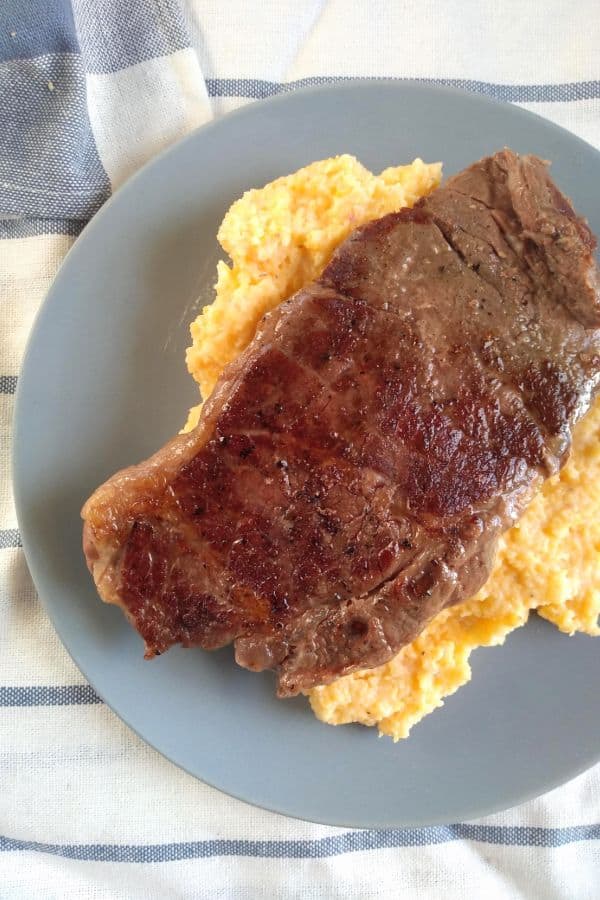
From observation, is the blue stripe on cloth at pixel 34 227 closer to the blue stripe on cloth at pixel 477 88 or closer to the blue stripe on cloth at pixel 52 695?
the blue stripe on cloth at pixel 477 88

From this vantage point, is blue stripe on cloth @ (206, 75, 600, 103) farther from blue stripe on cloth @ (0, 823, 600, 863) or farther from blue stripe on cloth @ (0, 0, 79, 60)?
blue stripe on cloth @ (0, 823, 600, 863)

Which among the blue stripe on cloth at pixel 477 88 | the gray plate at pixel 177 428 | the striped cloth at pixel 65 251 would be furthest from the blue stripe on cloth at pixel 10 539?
the blue stripe on cloth at pixel 477 88

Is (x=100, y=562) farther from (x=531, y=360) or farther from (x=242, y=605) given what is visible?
(x=531, y=360)

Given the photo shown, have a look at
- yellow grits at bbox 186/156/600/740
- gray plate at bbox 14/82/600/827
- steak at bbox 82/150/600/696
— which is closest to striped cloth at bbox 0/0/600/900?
gray plate at bbox 14/82/600/827

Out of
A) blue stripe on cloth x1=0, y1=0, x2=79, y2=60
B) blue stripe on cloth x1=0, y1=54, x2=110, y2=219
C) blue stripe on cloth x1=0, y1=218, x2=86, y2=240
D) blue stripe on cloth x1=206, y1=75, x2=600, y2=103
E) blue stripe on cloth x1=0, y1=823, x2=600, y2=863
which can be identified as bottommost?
blue stripe on cloth x1=0, y1=823, x2=600, y2=863

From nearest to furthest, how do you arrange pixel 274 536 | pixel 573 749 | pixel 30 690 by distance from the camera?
pixel 274 536 → pixel 573 749 → pixel 30 690

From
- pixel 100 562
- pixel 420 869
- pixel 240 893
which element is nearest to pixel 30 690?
pixel 100 562
